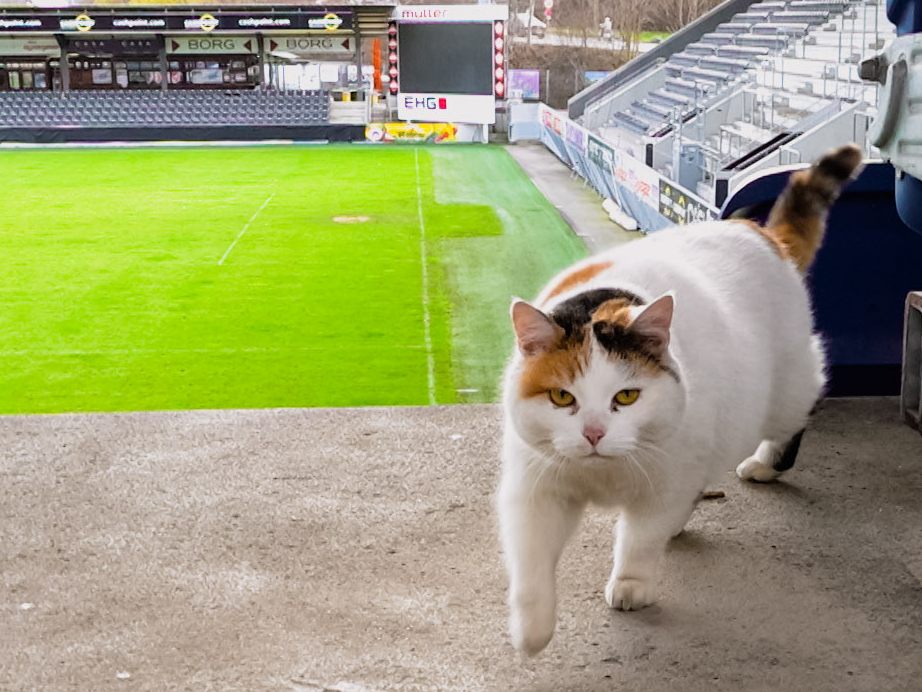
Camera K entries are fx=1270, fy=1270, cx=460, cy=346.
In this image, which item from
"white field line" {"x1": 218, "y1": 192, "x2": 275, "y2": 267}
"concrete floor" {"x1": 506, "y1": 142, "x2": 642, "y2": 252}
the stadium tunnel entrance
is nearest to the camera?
"white field line" {"x1": 218, "y1": 192, "x2": 275, "y2": 267}

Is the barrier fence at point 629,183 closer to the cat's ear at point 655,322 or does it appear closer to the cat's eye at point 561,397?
the cat's ear at point 655,322

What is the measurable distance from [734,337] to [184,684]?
6.85 feet

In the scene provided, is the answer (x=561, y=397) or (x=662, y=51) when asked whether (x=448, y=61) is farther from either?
(x=561, y=397)

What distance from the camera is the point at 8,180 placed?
22.2 metres

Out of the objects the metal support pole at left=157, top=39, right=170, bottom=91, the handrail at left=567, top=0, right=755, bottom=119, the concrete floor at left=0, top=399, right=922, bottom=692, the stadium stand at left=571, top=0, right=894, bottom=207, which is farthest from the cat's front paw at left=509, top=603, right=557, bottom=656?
the metal support pole at left=157, top=39, right=170, bottom=91

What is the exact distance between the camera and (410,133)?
30.9 meters

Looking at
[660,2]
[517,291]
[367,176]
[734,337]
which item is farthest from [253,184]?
[734,337]

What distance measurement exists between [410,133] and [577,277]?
27.2 metres

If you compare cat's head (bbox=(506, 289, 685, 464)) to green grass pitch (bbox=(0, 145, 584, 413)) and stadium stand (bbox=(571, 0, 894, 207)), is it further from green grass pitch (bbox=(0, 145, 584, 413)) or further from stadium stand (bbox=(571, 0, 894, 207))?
stadium stand (bbox=(571, 0, 894, 207))

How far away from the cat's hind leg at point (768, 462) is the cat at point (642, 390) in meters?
0.35

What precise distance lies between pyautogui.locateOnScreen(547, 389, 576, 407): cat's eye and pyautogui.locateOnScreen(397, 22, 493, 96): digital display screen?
92.4ft

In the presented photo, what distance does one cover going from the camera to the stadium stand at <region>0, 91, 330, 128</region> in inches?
1249

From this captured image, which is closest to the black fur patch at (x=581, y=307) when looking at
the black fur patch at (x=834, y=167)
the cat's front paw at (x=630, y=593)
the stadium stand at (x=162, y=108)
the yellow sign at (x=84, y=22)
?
the cat's front paw at (x=630, y=593)

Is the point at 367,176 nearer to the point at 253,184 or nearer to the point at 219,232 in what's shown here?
the point at 253,184
